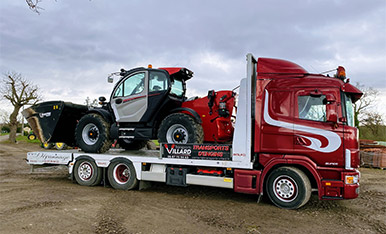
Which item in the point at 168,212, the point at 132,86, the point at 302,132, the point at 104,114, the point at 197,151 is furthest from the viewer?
the point at 104,114

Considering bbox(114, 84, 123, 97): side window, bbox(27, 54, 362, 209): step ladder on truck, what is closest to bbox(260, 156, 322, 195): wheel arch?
bbox(27, 54, 362, 209): step ladder on truck

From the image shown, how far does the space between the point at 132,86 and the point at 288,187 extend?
493cm

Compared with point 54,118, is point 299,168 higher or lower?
lower

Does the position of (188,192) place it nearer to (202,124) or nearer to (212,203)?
(212,203)

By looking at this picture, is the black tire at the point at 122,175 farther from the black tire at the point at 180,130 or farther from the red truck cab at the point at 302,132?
the red truck cab at the point at 302,132

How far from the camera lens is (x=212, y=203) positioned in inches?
267

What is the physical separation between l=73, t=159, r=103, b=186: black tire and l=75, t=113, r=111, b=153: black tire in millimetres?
390

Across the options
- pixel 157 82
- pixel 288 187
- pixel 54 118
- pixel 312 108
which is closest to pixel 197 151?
pixel 288 187

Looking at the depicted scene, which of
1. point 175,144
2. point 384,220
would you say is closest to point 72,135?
point 175,144

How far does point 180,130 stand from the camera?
7.64 meters

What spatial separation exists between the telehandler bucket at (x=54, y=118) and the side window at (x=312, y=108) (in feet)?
23.1

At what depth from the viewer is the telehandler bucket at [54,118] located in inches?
369

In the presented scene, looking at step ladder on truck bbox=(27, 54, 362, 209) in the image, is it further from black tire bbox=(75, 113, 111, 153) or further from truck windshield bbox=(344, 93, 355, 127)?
black tire bbox=(75, 113, 111, 153)

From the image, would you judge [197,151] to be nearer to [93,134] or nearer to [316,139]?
[316,139]
